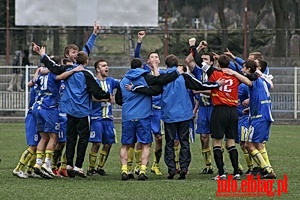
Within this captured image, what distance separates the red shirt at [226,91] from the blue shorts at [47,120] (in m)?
2.77

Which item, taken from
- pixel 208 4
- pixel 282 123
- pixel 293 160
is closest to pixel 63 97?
pixel 293 160

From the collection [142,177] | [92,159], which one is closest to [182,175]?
[142,177]

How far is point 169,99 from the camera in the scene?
15.5 metres

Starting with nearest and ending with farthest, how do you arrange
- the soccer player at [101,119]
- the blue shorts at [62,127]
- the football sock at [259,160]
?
the football sock at [259,160] < the blue shorts at [62,127] < the soccer player at [101,119]

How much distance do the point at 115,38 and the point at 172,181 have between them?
28288 mm

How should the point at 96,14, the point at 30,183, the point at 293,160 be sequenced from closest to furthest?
the point at 30,183 < the point at 293,160 < the point at 96,14

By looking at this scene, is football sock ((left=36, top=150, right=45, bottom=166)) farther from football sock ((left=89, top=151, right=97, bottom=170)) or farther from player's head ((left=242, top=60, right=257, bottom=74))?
player's head ((left=242, top=60, right=257, bottom=74))

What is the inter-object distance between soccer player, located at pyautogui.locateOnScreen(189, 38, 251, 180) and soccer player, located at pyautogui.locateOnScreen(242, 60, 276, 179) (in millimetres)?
363

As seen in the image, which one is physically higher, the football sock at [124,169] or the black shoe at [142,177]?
the football sock at [124,169]

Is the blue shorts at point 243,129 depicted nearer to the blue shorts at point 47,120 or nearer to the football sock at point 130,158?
the football sock at point 130,158

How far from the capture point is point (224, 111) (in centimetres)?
1503

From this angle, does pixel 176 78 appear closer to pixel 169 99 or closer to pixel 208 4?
pixel 169 99

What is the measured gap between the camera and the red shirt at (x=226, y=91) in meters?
15.1

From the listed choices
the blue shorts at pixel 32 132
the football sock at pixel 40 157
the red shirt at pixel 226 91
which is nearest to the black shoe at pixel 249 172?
the red shirt at pixel 226 91
